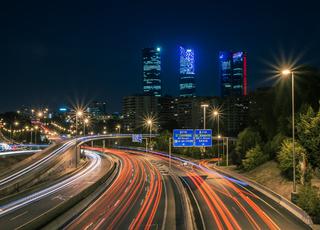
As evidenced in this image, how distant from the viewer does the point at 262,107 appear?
238ft

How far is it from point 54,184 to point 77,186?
3729 mm

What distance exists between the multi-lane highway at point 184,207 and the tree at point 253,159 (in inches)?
258

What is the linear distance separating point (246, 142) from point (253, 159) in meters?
7.84

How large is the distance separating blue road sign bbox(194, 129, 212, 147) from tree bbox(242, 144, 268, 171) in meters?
6.75

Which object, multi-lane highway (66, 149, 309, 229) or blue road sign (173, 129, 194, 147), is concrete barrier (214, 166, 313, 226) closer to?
multi-lane highway (66, 149, 309, 229)

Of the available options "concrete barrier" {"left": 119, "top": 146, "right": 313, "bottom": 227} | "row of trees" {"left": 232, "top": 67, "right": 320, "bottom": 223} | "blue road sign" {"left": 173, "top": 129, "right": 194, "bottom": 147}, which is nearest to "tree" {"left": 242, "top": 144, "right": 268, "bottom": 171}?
"row of trees" {"left": 232, "top": 67, "right": 320, "bottom": 223}

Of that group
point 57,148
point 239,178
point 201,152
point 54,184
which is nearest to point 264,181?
point 239,178

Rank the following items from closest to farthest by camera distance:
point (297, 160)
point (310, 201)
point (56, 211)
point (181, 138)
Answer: point (56, 211)
point (310, 201)
point (297, 160)
point (181, 138)

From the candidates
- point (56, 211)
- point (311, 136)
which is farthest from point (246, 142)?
point (56, 211)

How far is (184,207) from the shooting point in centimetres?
3628

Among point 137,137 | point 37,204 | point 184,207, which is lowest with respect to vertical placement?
point 37,204

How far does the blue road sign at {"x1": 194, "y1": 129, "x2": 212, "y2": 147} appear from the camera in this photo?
63812 millimetres

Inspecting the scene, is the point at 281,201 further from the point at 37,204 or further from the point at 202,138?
the point at 202,138

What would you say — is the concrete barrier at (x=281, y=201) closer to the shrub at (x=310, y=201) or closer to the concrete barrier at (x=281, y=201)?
the concrete barrier at (x=281, y=201)
